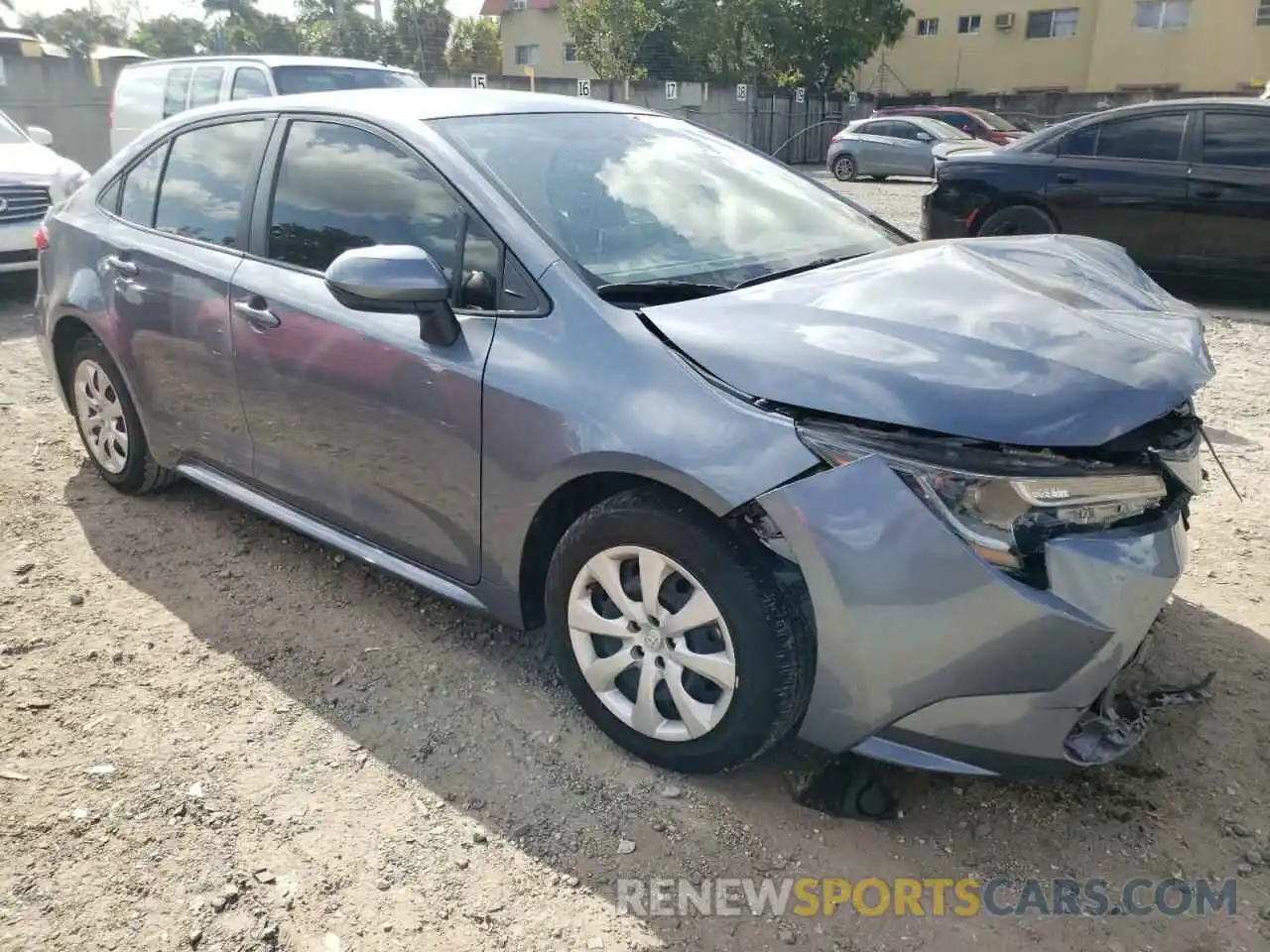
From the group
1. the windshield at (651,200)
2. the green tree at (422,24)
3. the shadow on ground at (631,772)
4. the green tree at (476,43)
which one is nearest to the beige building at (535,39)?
the green tree at (476,43)

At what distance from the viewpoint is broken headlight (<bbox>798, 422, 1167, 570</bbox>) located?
2.07 metres

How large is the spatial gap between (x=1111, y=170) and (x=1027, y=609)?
6859 mm

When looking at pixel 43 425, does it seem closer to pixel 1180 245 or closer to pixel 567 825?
pixel 567 825

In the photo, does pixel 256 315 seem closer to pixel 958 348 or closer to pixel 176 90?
pixel 958 348

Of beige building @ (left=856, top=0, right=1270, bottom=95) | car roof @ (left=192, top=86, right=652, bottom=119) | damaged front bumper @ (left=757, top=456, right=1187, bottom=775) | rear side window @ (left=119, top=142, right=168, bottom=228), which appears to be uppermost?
beige building @ (left=856, top=0, right=1270, bottom=95)

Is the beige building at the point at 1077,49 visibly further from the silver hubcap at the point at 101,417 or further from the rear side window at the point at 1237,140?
the silver hubcap at the point at 101,417

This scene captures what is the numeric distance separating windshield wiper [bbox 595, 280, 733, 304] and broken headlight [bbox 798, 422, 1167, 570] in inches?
27.9

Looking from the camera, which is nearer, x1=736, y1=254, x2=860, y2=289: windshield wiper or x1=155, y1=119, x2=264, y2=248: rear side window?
x1=736, y1=254, x2=860, y2=289: windshield wiper

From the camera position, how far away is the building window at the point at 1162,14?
3133 cm

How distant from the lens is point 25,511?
4230mm

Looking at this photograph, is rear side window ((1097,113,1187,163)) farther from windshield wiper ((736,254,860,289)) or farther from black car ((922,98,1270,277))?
windshield wiper ((736,254,860,289))

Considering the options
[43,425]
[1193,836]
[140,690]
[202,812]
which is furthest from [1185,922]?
[43,425]

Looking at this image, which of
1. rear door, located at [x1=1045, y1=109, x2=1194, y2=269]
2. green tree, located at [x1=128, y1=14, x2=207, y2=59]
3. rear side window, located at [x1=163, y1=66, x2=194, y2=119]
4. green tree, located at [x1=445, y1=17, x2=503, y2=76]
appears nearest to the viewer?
rear door, located at [x1=1045, y1=109, x2=1194, y2=269]

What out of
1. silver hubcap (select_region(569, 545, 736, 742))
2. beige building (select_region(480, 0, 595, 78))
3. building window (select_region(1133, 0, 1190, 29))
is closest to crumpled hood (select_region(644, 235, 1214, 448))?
silver hubcap (select_region(569, 545, 736, 742))
